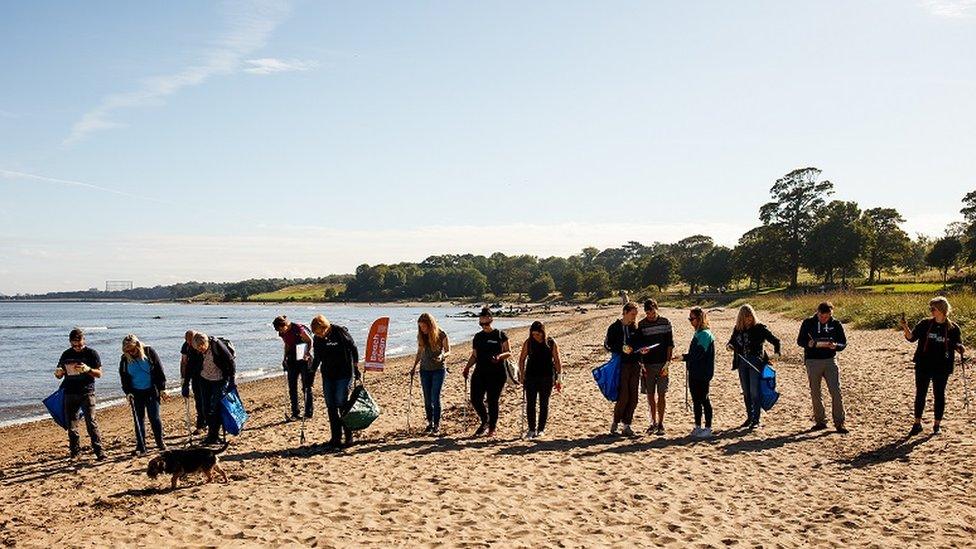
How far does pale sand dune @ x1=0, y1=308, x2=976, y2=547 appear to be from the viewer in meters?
6.08

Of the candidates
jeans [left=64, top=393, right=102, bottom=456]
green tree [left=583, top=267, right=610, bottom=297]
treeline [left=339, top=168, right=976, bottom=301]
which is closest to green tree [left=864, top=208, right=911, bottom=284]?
treeline [left=339, top=168, right=976, bottom=301]

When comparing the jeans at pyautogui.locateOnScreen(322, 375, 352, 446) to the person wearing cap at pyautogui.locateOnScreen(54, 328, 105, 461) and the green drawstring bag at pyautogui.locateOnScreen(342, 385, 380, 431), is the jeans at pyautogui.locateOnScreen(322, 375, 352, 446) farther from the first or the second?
the person wearing cap at pyautogui.locateOnScreen(54, 328, 105, 461)

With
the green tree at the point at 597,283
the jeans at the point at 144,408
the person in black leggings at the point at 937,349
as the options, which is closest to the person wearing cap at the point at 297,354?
the jeans at the point at 144,408

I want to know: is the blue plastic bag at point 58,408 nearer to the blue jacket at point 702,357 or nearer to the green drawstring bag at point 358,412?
the green drawstring bag at point 358,412

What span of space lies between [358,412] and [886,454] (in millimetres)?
6801

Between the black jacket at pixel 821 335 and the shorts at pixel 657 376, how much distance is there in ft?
6.35

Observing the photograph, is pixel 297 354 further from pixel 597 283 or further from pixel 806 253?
pixel 597 283

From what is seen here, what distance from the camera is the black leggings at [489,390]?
971 cm

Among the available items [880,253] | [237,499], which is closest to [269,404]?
[237,499]

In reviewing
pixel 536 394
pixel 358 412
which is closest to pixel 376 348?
pixel 358 412

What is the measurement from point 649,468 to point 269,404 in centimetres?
1044

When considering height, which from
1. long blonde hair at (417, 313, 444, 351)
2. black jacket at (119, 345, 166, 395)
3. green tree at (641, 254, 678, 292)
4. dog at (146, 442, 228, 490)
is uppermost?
green tree at (641, 254, 678, 292)

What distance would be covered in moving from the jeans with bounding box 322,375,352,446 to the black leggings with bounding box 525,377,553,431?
251 centimetres

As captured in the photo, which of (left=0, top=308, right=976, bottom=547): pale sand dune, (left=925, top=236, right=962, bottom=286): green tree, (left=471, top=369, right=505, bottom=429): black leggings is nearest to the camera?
(left=0, top=308, right=976, bottom=547): pale sand dune
